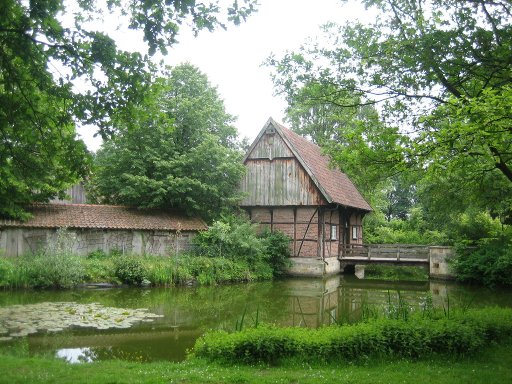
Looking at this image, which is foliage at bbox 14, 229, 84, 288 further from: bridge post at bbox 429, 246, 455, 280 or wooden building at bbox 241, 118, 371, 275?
bridge post at bbox 429, 246, 455, 280

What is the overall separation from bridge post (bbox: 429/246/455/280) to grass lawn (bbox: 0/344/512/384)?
57.7 ft

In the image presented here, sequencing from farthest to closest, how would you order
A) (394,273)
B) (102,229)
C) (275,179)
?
(394,273), (275,179), (102,229)

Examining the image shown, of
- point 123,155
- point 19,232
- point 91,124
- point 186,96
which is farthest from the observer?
point 186,96

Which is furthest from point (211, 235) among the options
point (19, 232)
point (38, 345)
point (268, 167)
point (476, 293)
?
point (38, 345)

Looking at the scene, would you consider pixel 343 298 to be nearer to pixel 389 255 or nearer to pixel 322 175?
pixel 389 255

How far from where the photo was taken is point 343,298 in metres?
18.3

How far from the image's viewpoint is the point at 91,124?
7.52 meters

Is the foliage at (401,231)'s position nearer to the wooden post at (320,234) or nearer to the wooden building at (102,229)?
the wooden post at (320,234)

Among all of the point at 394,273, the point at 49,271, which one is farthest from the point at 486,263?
the point at 49,271

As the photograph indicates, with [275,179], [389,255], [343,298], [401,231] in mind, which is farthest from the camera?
[401,231]

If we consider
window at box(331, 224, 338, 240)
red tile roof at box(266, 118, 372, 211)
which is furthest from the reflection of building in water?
red tile roof at box(266, 118, 372, 211)

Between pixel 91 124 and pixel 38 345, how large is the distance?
5.14 metres

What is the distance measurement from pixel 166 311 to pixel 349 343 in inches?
299

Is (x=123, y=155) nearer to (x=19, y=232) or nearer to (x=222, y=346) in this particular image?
(x=19, y=232)
